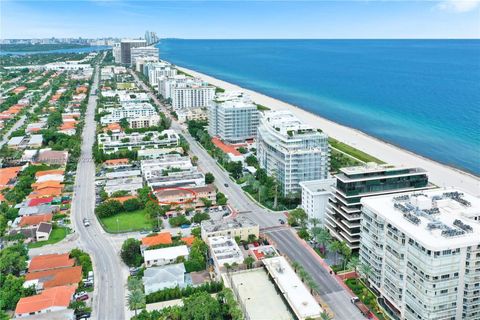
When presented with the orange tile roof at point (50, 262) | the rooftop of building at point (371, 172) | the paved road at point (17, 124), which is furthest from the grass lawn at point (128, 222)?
the paved road at point (17, 124)

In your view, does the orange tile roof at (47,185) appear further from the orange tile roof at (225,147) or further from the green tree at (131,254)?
the orange tile roof at (225,147)

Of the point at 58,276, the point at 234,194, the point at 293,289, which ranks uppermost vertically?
the point at 293,289

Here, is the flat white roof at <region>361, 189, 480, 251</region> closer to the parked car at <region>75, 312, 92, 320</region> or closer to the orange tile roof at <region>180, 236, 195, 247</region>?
the orange tile roof at <region>180, 236, 195, 247</region>

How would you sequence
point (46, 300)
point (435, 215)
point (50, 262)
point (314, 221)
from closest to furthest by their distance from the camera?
point (435, 215) → point (46, 300) → point (50, 262) → point (314, 221)

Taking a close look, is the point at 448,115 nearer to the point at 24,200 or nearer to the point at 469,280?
the point at 469,280

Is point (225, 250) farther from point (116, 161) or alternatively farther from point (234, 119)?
point (234, 119)

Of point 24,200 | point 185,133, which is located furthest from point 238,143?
point 24,200

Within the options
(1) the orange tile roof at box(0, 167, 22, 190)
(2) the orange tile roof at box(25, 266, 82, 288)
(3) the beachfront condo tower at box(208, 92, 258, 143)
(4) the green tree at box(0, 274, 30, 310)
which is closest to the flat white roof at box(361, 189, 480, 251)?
(2) the orange tile roof at box(25, 266, 82, 288)

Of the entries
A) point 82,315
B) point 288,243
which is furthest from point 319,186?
point 82,315
